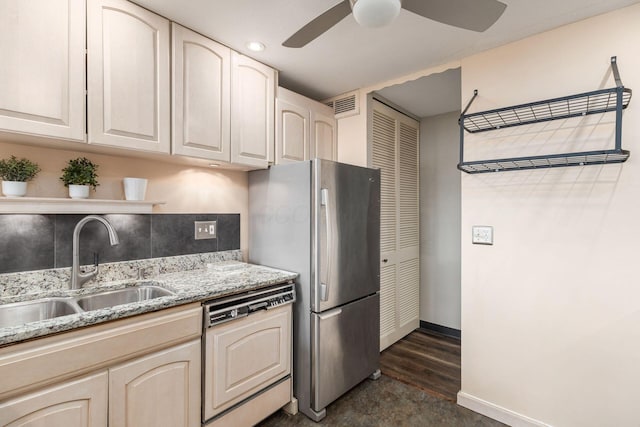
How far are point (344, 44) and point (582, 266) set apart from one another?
6.22 feet

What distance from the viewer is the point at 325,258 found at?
1965 mm

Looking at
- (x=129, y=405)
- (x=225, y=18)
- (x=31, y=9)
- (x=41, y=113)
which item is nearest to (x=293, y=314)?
(x=129, y=405)

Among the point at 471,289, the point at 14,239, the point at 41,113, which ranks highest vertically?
the point at 41,113

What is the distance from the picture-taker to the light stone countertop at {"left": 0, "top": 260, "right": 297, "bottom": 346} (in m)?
1.09

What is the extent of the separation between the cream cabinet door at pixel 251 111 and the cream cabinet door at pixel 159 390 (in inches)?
46.9

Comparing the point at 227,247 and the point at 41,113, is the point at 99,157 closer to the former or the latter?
the point at 41,113

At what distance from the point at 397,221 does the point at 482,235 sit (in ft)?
3.63

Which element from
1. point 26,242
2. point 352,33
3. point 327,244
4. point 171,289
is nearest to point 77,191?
point 26,242

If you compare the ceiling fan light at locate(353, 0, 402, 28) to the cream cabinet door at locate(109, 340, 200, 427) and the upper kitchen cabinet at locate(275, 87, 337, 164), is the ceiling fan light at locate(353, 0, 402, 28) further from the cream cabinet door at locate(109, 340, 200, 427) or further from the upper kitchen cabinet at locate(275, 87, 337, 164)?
the cream cabinet door at locate(109, 340, 200, 427)

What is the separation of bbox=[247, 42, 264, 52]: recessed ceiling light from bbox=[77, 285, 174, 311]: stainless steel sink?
1558 mm

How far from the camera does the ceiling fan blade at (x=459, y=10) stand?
1282 millimetres

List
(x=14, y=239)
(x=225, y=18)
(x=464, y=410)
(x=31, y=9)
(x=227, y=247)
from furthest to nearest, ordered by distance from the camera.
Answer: (x=227, y=247) < (x=464, y=410) < (x=225, y=18) < (x=14, y=239) < (x=31, y=9)

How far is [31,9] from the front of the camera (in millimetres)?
1281

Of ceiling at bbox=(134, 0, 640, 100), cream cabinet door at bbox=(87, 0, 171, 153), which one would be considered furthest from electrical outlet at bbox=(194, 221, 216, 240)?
ceiling at bbox=(134, 0, 640, 100)
